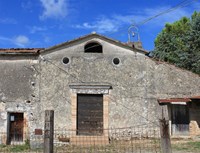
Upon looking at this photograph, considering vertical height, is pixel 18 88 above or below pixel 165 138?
above

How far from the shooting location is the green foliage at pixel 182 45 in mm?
25266

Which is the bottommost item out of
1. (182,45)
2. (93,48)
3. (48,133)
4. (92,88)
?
(48,133)

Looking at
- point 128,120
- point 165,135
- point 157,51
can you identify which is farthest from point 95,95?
point 157,51

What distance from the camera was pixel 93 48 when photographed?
58.4 ft

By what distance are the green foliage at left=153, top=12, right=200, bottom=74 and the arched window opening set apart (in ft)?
33.9

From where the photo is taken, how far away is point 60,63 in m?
17.2

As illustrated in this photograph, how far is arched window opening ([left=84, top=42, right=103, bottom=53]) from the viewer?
17422mm

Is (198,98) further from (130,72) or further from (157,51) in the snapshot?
(157,51)

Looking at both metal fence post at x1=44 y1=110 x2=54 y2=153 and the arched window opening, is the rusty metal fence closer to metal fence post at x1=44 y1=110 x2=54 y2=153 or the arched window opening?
the arched window opening

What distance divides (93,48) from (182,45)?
39.0ft

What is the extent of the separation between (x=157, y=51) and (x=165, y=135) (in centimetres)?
2206

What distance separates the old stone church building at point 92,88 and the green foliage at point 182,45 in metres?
8.59

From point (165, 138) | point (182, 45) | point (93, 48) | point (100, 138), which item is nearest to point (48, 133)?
point (165, 138)

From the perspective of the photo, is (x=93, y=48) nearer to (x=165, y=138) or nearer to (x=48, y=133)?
(x=48, y=133)
